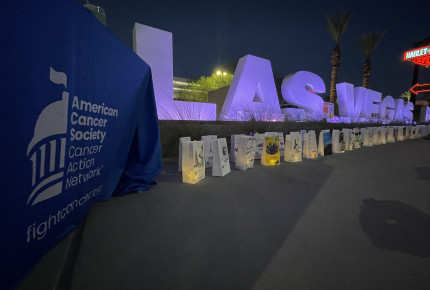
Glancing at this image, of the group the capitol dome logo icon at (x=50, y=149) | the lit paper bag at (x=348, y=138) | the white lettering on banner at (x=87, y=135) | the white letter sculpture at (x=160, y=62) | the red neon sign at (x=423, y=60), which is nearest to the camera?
the capitol dome logo icon at (x=50, y=149)

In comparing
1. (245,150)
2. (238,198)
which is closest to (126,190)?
(238,198)

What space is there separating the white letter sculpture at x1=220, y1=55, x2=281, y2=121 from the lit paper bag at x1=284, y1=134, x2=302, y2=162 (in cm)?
134

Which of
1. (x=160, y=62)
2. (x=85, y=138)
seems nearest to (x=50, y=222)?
(x=85, y=138)

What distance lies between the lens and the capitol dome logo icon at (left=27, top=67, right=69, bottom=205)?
2.42 ft

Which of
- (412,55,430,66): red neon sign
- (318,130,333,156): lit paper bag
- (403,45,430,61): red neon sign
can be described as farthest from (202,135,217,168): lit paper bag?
(412,55,430,66): red neon sign

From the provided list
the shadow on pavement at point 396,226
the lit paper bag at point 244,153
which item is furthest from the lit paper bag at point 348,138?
the shadow on pavement at point 396,226

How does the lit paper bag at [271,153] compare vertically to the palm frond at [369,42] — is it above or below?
below

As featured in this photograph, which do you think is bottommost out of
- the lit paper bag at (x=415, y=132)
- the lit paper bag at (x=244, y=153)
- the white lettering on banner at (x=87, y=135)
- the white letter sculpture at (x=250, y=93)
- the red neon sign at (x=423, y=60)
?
the lit paper bag at (x=244, y=153)

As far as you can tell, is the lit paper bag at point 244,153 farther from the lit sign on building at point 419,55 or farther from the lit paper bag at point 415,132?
the lit sign on building at point 419,55

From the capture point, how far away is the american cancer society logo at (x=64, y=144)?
Answer: 753 millimetres

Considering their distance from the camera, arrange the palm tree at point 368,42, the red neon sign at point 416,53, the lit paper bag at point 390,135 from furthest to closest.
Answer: the red neon sign at point 416,53, the palm tree at point 368,42, the lit paper bag at point 390,135

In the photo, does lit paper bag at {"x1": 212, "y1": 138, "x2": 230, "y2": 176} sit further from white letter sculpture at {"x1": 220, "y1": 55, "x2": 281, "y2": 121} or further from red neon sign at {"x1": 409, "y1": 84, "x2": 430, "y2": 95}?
red neon sign at {"x1": 409, "y1": 84, "x2": 430, "y2": 95}

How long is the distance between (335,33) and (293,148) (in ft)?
41.7

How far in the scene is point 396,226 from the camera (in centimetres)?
125
